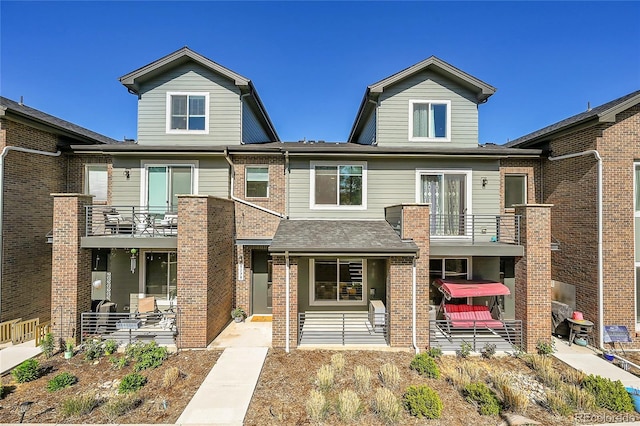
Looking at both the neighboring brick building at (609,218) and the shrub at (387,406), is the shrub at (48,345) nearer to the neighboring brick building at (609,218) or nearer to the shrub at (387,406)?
the shrub at (387,406)

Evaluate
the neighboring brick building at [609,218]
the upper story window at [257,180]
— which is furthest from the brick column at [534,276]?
the upper story window at [257,180]

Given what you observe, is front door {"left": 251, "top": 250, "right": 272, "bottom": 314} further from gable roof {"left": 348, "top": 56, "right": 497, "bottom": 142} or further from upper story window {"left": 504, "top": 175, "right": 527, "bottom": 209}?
upper story window {"left": 504, "top": 175, "right": 527, "bottom": 209}

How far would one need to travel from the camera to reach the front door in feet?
39.9

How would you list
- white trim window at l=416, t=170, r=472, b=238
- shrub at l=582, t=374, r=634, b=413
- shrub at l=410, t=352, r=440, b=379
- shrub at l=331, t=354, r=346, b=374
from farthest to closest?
white trim window at l=416, t=170, r=472, b=238
shrub at l=331, t=354, r=346, b=374
shrub at l=410, t=352, r=440, b=379
shrub at l=582, t=374, r=634, b=413

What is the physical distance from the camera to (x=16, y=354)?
29.4ft

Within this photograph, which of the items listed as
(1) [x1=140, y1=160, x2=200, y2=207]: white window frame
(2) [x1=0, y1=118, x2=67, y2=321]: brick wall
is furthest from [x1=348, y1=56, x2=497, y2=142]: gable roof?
(2) [x1=0, y1=118, x2=67, y2=321]: brick wall

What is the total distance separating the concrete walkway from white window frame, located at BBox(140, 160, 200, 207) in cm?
576

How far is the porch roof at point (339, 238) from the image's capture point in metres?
8.98

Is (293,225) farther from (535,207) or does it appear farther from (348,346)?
(535,207)

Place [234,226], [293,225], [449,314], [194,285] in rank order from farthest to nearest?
[234,226]
[293,225]
[449,314]
[194,285]

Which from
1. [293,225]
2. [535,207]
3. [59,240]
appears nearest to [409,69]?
[535,207]

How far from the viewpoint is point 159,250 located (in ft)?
39.2

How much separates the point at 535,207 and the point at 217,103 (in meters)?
12.9

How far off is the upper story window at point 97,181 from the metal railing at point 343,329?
10119mm
